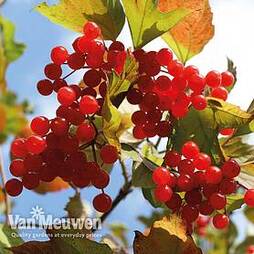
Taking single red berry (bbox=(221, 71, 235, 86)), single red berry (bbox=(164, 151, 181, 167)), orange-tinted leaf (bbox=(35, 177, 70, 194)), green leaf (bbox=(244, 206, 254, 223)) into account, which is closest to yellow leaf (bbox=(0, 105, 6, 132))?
orange-tinted leaf (bbox=(35, 177, 70, 194))

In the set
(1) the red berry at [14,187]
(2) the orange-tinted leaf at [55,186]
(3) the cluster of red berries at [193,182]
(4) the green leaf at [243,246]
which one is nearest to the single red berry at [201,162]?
(3) the cluster of red berries at [193,182]

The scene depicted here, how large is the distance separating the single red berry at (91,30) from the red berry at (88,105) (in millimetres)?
122

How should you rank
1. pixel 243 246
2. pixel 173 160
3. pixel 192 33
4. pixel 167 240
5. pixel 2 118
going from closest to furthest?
pixel 167 240
pixel 173 160
pixel 192 33
pixel 243 246
pixel 2 118

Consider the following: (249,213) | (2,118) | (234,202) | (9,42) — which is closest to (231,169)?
(234,202)

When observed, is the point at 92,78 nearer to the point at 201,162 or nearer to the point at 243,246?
→ the point at 201,162

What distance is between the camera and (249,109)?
122cm

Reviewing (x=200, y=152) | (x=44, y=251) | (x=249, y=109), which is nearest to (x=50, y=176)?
(x=44, y=251)

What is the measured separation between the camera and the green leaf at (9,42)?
3.00 m

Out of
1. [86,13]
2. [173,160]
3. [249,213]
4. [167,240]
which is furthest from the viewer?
[249,213]

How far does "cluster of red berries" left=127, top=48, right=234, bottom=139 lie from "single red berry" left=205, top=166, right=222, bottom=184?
11cm

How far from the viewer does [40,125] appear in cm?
116

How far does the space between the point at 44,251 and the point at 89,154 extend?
0.39m

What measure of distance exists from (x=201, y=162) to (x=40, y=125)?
0.29 meters

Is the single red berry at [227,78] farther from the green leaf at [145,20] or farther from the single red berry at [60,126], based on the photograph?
the single red berry at [60,126]
